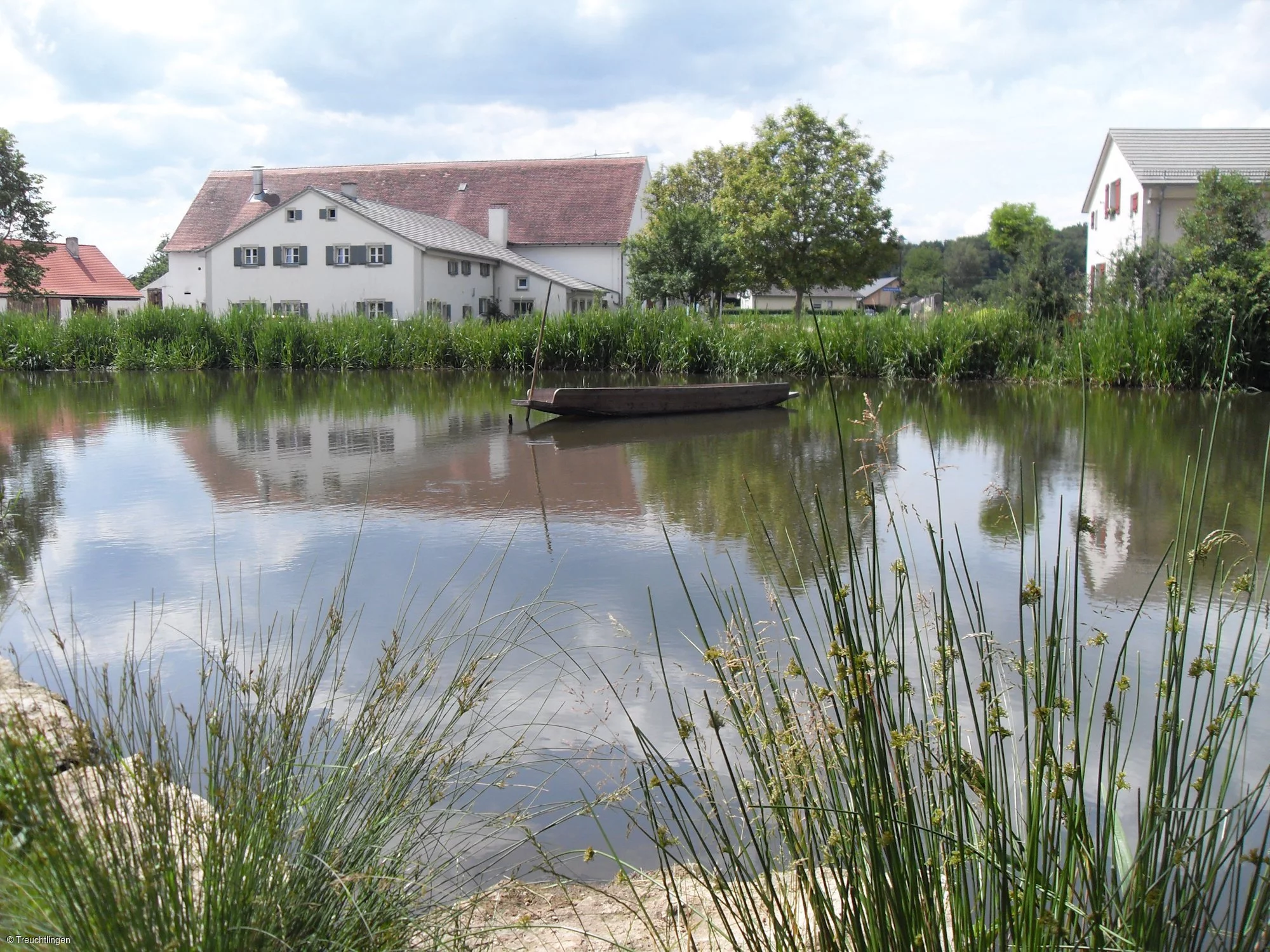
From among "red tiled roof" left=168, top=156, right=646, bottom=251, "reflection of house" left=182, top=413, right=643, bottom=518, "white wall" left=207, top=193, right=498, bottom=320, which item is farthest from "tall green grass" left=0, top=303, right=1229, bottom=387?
"red tiled roof" left=168, top=156, right=646, bottom=251

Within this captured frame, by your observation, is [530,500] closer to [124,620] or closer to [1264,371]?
[124,620]

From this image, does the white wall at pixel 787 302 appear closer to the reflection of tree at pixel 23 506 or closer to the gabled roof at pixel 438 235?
the gabled roof at pixel 438 235

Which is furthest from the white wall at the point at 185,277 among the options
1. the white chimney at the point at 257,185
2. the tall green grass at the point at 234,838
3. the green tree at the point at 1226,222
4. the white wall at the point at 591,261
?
the tall green grass at the point at 234,838

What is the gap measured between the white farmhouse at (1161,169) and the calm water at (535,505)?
1436cm

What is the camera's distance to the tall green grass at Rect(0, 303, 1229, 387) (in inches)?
856

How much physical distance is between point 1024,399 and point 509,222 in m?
34.0

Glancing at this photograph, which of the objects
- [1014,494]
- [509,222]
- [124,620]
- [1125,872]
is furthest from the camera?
[509,222]

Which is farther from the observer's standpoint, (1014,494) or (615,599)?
(1014,494)

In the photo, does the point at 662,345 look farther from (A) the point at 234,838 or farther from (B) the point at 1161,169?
(A) the point at 234,838

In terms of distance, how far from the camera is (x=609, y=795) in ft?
7.20

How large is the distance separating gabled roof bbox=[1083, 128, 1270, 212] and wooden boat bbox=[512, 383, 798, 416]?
19440mm

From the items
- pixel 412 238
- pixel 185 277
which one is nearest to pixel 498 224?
pixel 412 238

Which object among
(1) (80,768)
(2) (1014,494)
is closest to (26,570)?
(1) (80,768)

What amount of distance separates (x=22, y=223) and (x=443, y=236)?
630 inches
